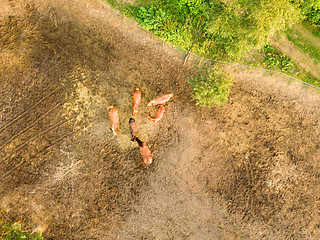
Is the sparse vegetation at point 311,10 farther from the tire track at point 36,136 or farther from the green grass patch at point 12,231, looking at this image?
the green grass patch at point 12,231

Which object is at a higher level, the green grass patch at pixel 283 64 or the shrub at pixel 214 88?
the green grass patch at pixel 283 64

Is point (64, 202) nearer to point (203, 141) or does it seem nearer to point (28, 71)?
point (28, 71)

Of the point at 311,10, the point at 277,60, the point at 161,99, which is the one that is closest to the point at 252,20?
the point at 277,60

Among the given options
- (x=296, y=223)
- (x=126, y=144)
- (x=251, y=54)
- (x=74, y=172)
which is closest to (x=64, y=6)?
(x=126, y=144)

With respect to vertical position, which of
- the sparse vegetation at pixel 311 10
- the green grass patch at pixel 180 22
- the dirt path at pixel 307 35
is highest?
the sparse vegetation at pixel 311 10

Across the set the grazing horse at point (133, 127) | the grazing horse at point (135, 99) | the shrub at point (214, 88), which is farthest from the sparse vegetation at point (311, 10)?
the grazing horse at point (133, 127)

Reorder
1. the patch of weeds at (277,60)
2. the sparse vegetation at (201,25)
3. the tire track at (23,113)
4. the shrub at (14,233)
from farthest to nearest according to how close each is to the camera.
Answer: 1. the tire track at (23,113)
2. the patch of weeds at (277,60)
3. the shrub at (14,233)
4. the sparse vegetation at (201,25)

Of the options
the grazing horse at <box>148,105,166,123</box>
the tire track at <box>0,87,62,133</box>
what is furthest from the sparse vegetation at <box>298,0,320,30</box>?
the tire track at <box>0,87,62,133</box>
